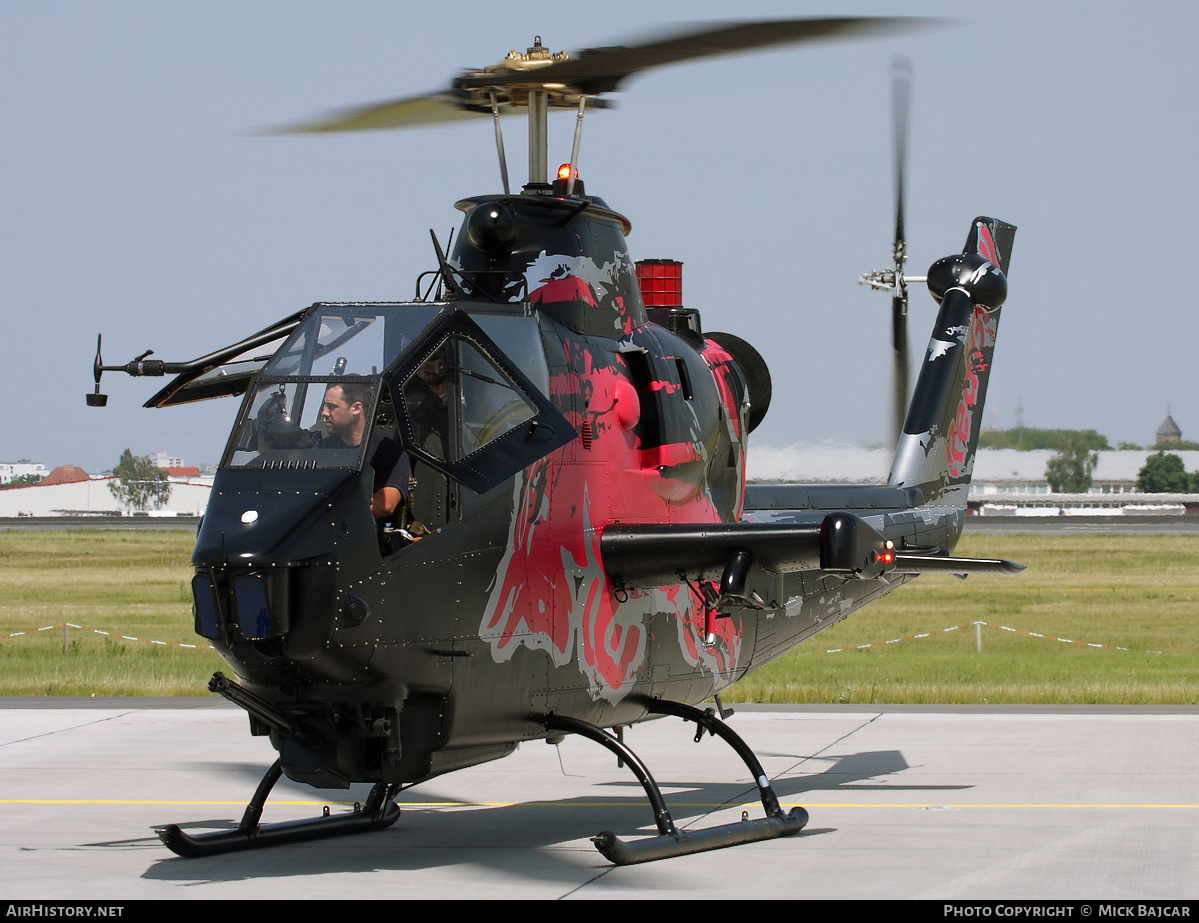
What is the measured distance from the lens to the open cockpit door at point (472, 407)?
825 cm

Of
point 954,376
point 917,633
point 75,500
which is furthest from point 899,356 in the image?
point 75,500

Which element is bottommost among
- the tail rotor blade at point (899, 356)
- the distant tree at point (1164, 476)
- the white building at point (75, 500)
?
the white building at point (75, 500)

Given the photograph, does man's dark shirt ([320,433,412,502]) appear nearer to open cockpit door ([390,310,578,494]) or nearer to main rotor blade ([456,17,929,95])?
open cockpit door ([390,310,578,494])

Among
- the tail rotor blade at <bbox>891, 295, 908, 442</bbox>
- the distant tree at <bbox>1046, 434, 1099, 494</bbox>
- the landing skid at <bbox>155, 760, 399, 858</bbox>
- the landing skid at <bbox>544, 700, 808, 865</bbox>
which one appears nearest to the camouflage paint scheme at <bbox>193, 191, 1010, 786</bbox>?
the landing skid at <bbox>544, 700, 808, 865</bbox>

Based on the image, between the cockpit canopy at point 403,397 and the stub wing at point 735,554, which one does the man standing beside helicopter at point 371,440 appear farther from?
the stub wing at point 735,554

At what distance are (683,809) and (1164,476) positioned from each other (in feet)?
352

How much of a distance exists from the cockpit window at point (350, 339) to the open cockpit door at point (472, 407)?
16 cm

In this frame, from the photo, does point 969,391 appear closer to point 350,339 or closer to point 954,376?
point 954,376

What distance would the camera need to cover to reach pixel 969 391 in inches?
601

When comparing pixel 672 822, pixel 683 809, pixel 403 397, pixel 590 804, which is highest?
pixel 403 397

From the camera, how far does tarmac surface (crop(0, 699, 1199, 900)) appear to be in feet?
28.7

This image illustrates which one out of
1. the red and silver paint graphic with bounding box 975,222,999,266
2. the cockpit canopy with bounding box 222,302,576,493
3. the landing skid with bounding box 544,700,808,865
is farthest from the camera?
the red and silver paint graphic with bounding box 975,222,999,266

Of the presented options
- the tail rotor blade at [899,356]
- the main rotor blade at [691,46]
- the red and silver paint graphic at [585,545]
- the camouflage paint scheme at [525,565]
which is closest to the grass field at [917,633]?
the tail rotor blade at [899,356]
